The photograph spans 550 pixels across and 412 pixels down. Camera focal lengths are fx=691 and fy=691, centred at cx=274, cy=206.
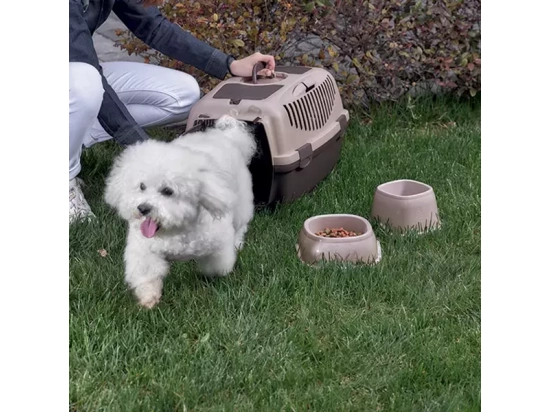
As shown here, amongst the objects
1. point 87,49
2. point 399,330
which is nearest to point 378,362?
point 399,330

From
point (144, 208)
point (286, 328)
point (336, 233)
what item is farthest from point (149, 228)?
point (336, 233)

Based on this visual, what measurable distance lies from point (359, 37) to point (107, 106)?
1.77 m

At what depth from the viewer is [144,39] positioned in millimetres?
3154

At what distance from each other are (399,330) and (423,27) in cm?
253

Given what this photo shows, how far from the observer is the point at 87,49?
2703 mm

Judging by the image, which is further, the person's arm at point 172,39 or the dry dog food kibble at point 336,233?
the person's arm at point 172,39

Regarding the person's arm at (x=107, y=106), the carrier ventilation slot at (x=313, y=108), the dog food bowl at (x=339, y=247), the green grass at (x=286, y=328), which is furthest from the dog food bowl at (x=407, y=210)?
the person's arm at (x=107, y=106)

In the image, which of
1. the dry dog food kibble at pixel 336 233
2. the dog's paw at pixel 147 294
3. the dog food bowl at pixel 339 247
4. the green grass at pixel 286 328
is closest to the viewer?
the green grass at pixel 286 328

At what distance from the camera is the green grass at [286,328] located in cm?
181

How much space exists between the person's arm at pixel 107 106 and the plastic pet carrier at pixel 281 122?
237 millimetres

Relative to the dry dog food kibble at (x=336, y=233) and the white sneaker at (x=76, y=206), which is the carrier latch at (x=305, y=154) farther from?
the white sneaker at (x=76, y=206)

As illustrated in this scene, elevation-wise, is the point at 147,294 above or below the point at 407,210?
above

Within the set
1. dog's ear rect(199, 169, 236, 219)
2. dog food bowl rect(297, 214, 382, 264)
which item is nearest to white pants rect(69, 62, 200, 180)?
dog food bowl rect(297, 214, 382, 264)

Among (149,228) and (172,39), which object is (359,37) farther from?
(149,228)
